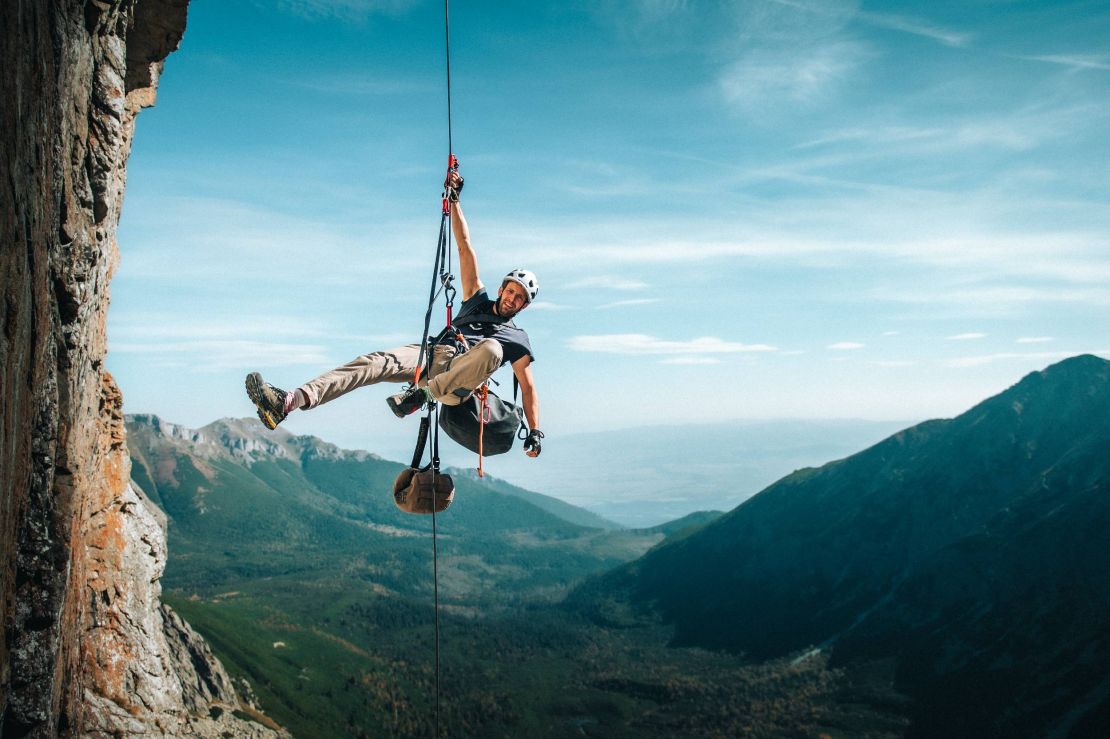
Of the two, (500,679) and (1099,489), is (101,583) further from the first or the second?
(1099,489)

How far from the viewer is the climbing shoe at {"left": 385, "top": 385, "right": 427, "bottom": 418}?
33.3 ft

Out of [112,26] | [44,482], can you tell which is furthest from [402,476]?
[112,26]

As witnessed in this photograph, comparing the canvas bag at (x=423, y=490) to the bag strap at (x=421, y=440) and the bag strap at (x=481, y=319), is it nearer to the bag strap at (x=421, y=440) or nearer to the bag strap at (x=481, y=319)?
the bag strap at (x=421, y=440)

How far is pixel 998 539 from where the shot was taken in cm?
13462

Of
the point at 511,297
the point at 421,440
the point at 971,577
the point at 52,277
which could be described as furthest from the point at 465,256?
the point at 971,577

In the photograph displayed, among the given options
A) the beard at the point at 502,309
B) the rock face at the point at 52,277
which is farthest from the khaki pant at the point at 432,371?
the rock face at the point at 52,277

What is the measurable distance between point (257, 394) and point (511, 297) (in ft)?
14.7

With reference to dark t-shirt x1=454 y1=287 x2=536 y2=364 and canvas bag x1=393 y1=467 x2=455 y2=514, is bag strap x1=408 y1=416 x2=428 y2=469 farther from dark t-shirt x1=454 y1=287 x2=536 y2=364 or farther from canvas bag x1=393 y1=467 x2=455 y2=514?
dark t-shirt x1=454 y1=287 x2=536 y2=364

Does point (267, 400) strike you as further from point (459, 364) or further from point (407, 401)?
point (459, 364)

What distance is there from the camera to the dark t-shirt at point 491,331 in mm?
11648

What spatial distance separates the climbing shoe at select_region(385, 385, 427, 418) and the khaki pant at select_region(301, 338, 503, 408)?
197mm

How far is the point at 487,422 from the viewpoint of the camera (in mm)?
→ 11812

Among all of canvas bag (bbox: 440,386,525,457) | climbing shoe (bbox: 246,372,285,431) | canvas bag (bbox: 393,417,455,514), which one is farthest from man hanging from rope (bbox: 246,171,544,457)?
canvas bag (bbox: 393,417,455,514)

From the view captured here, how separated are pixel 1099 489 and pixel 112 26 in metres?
154
